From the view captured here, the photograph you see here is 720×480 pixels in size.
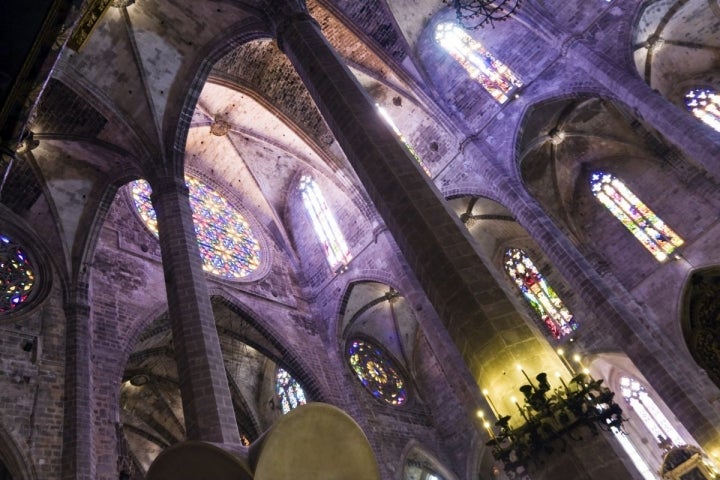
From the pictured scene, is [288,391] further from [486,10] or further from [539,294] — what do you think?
[486,10]

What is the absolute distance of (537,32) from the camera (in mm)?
13836

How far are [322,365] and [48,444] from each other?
7217mm

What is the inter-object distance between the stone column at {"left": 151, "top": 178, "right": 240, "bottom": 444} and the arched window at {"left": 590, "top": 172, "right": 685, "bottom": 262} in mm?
11296

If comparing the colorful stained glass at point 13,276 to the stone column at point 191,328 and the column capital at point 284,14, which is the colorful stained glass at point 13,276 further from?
the column capital at point 284,14

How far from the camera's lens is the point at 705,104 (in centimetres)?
1494

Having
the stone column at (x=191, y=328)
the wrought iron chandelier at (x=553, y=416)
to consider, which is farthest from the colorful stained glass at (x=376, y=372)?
the wrought iron chandelier at (x=553, y=416)

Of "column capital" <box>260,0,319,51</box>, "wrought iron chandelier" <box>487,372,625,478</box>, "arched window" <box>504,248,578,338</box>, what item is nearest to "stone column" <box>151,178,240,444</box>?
"column capital" <box>260,0,319,51</box>

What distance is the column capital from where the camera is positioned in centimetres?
927

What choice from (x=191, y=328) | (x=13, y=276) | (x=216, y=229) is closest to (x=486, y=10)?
(x=191, y=328)

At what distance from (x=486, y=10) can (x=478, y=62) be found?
5107mm

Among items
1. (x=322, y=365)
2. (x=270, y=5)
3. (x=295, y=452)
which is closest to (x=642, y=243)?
(x=322, y=365)

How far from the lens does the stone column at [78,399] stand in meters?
8.88

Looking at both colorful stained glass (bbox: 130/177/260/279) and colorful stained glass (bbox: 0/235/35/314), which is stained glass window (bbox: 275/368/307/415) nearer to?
colorful stained glass (bbox: 130/177/260/279)

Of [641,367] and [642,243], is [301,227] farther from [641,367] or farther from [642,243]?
[641,367]
